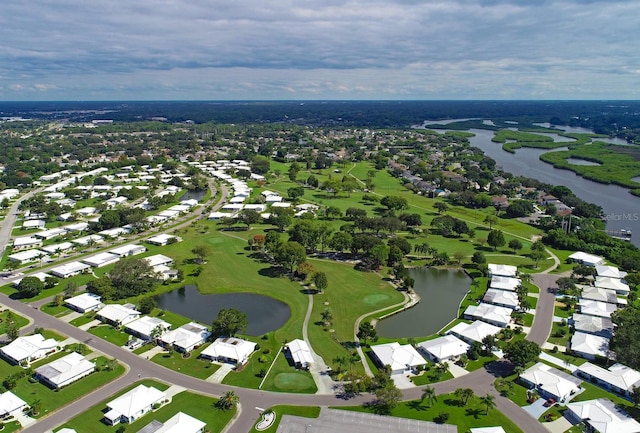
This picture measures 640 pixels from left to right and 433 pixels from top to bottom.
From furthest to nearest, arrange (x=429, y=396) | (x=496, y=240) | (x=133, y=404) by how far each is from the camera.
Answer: (x=496, y=240) < (x=429, y=396) < (x=133, y=404)

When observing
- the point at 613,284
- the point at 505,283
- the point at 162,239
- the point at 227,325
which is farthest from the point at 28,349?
the point at 613,284

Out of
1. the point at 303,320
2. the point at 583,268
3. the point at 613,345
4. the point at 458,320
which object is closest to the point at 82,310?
the point at 303,320

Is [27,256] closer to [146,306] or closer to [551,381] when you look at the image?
[146,306]

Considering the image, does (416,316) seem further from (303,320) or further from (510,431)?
(510,431)

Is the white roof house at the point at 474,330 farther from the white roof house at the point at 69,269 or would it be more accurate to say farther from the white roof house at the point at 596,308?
the white roof house at the point at 69,269

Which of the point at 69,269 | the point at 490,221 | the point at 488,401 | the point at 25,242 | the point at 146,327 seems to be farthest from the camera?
the point at 490,221

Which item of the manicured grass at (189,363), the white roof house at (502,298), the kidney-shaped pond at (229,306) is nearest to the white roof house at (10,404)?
the manicured grass at (189,363)
